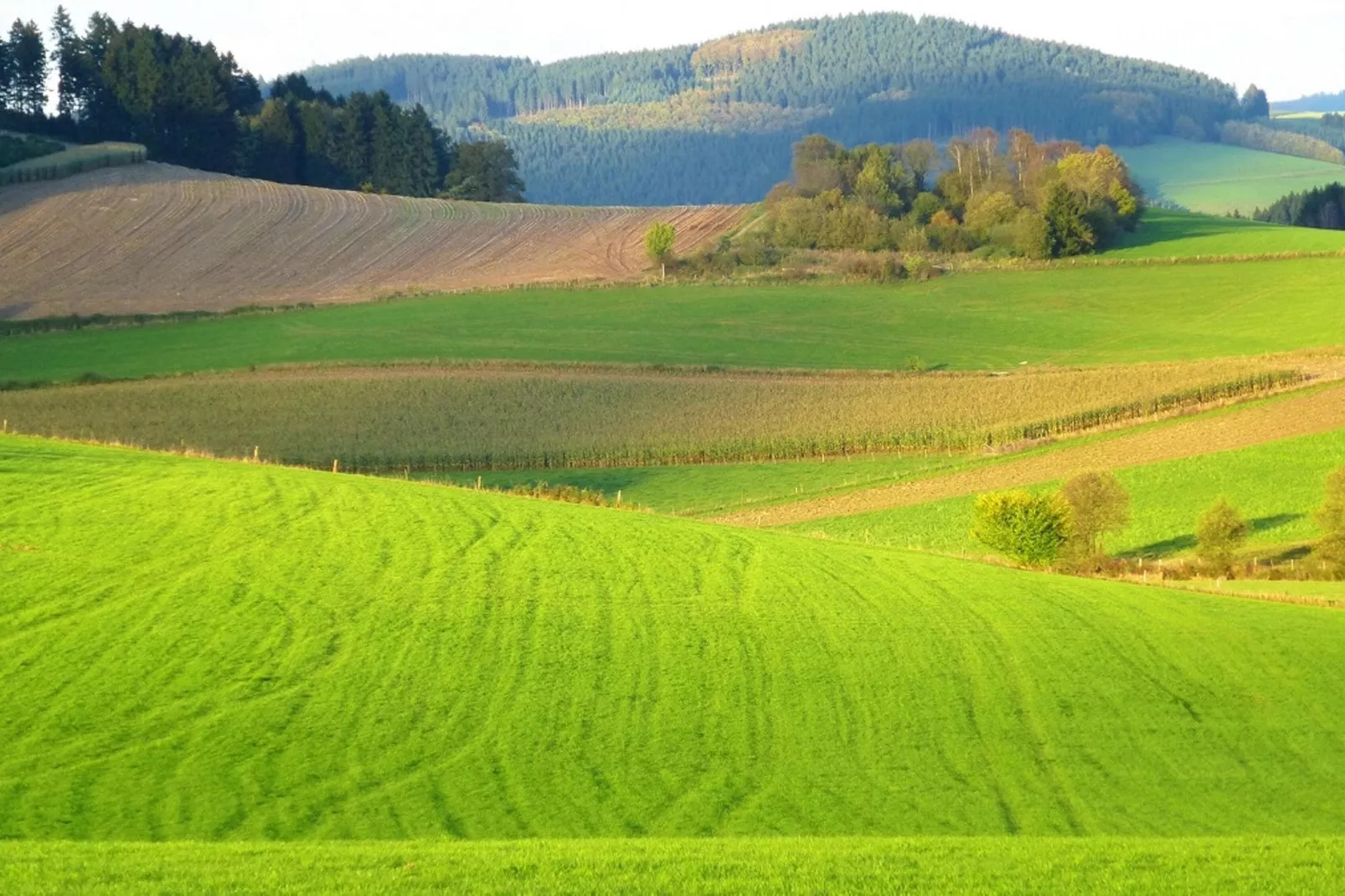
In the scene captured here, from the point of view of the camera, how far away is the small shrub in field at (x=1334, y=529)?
37000 mm

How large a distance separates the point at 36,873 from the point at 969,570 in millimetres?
21091

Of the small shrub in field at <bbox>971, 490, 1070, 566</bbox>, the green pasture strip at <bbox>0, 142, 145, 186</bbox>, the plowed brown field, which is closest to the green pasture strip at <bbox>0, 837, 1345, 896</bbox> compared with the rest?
the small shrub in field at <bbox>971, 490, 1070, 566</bbox>

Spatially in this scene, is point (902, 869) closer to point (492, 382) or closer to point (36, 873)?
point (36, 873)

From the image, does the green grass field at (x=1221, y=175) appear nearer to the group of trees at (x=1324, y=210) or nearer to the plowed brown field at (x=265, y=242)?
the group of trees at (x=1324, y=210)

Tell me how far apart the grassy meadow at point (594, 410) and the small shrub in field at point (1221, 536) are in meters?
14.5

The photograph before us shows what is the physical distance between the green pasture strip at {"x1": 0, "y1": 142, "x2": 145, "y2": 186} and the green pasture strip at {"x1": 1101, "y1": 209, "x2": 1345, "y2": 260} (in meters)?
58.3

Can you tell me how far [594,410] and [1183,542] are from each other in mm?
21941

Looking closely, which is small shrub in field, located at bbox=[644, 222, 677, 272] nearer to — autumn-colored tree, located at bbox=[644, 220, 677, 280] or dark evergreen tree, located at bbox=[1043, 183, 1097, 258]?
autumn-colored tree, located at bbox=[644, 220, 677, 280]

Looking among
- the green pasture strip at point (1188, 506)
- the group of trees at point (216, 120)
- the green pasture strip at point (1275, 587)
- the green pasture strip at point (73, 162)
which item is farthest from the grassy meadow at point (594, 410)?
the group of trees at point (216, 120)

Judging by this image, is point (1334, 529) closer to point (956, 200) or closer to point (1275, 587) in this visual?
point (1275, 587)

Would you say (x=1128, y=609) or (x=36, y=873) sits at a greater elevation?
(x=36, y=873)

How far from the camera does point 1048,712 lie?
21438 millimetres

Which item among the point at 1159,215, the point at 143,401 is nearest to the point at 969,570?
the point at 143,401

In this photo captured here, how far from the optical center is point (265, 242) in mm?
85812
